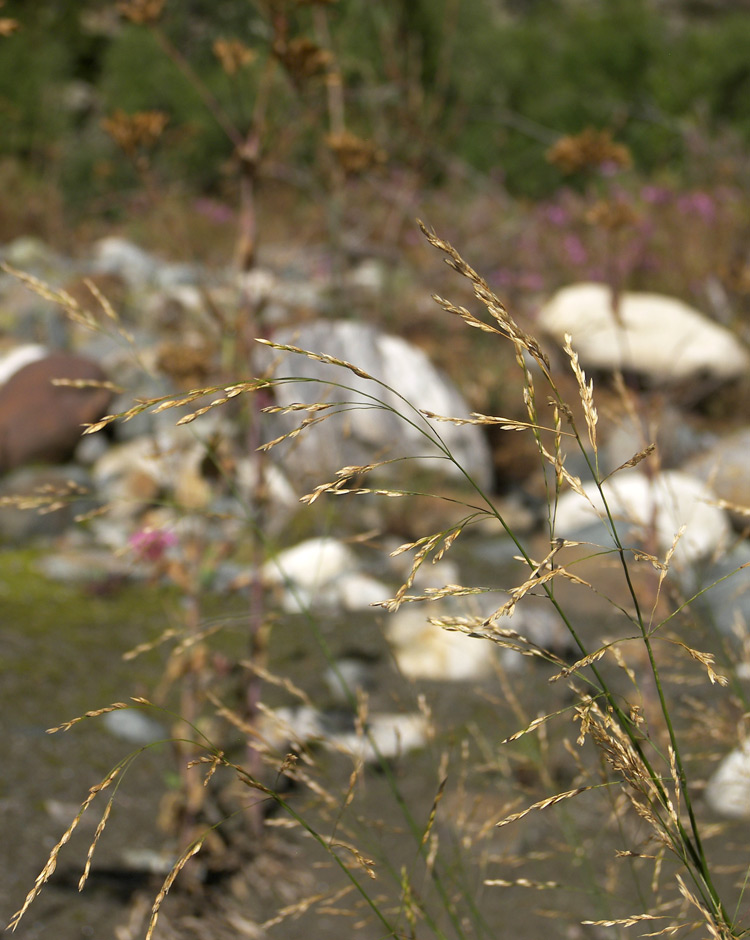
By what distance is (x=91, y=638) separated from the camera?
2.75 meters

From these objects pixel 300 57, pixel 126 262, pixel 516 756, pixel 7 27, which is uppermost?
pixel 7 27

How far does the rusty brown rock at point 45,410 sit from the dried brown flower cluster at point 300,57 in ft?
7.86

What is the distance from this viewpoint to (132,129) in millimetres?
1949

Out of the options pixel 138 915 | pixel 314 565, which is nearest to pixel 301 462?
pixel 314 565

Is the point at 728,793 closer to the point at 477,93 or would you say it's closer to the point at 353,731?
the point at 353,731

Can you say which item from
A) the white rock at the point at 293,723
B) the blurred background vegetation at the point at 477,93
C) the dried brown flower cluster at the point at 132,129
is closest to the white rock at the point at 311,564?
the white rock at the point at 293,723

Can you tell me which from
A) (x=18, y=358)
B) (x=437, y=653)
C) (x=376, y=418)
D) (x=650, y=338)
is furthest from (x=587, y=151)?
(x=18, y=358)

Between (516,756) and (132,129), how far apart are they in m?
1.54

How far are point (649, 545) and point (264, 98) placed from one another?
3.72ft

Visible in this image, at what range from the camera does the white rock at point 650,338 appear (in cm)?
524

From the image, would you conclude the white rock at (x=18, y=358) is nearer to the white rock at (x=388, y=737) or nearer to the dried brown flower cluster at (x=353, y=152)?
the dried brown flower cluster at (x=353, y=152)

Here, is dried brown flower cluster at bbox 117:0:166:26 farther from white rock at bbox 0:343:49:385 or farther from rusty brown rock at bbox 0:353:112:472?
white rock at bbox 0:343:49:385

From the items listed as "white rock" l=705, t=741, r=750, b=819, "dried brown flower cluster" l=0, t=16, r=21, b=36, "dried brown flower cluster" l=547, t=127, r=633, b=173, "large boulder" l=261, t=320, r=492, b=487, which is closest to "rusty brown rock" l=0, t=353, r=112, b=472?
"large boulder" l=261, t=320, r=492, b=487

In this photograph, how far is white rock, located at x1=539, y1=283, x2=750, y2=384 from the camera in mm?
5242
